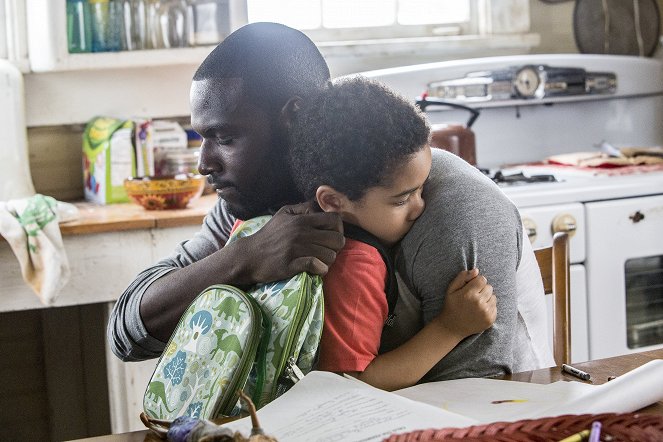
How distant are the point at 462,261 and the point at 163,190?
4.99ft

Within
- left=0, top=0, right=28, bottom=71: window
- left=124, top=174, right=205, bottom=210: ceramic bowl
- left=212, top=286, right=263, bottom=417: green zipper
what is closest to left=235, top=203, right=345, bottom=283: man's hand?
left=212, top=286, right=263, bottom=417: green zipper

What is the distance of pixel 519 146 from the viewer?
11.4ft

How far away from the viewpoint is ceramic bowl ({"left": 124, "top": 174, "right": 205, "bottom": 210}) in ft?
8.61

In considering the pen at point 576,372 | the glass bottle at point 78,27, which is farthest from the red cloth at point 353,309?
the glass bottle at point 78,27

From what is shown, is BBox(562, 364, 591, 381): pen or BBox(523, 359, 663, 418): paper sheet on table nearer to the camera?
BBox(523, 359, 663, 418): paper sheet on table

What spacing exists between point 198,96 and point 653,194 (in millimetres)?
1879

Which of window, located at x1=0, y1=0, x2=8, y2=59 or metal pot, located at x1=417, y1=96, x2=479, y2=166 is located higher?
window, located at x1=0, y1=0, x2=8, y2=59

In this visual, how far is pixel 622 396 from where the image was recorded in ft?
3.39

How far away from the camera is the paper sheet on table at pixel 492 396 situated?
3.41 ft

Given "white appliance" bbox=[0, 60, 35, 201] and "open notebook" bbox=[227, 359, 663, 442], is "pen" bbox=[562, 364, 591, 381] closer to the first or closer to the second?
"open notebook" bbox=[227, 359, 663, 442]

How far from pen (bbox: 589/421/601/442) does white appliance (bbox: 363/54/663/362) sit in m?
1.84

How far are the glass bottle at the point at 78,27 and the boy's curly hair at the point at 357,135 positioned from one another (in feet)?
5.73

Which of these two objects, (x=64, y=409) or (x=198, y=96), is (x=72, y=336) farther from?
(x=198, y=96)

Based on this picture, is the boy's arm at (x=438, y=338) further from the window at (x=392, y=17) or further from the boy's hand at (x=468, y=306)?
the window at (x=392, y=17)
